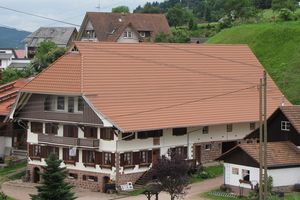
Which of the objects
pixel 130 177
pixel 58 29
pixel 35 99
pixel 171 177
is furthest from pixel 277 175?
pixel 58 29

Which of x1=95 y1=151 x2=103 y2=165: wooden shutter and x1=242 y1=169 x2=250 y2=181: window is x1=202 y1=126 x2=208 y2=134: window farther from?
x1=242 y1=169 x2=250 y2=181: window

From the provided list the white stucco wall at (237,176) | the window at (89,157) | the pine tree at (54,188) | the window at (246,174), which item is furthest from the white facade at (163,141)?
the pine tree at (54,188)

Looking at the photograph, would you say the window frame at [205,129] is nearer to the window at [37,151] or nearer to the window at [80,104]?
the window at [80,104]

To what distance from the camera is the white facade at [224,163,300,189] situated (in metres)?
45.2

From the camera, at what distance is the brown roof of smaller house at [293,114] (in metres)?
47.7

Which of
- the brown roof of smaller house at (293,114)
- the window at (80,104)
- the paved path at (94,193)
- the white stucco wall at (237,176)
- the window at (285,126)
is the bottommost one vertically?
the paved path at (94,193)

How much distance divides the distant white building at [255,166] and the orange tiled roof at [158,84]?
20.0 ft

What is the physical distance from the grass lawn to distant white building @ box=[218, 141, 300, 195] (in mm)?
4458

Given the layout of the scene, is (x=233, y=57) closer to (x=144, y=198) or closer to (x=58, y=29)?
(x=144, y=198)

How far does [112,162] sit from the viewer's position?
49938 mm

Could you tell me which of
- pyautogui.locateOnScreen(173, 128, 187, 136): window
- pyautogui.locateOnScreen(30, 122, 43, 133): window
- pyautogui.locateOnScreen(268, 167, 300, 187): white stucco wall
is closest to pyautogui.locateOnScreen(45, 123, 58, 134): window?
pyautogui.locateOnScreen(30, 122, 43, 133): window

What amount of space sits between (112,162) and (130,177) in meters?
1.68

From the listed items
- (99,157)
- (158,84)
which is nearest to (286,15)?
(158,84)

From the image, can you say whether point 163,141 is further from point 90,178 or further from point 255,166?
point 255,166
